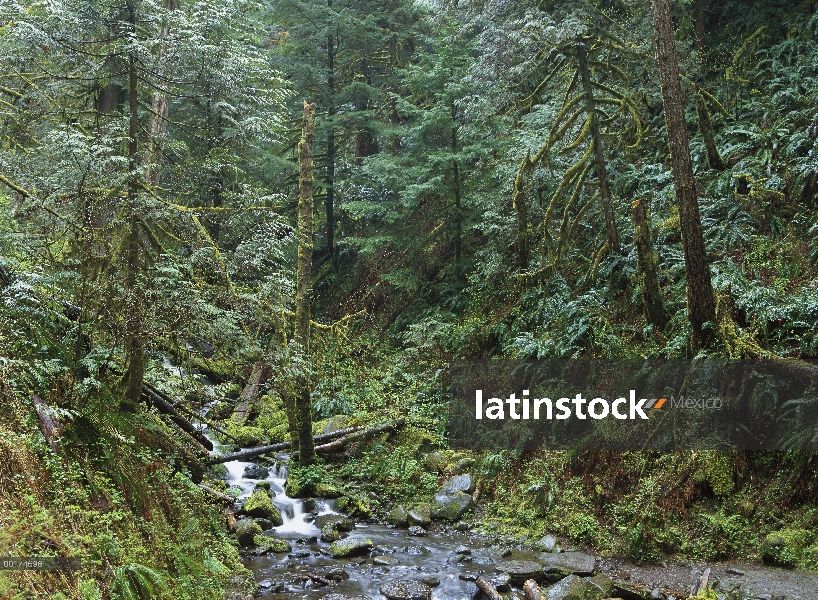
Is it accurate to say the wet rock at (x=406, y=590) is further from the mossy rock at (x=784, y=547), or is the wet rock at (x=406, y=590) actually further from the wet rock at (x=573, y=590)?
the mossy rock at (x=784, y=547)

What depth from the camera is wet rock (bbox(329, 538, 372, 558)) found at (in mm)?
9523

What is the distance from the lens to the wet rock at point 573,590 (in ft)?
24.6

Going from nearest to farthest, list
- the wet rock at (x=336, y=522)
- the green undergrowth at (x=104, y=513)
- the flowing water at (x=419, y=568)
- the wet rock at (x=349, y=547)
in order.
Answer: the green undergrowth at (x=104, y=513), the flowing water at (x=419, y=568), the wet rock at (x=349, y=547), the wet rock at (x=336, y=522)

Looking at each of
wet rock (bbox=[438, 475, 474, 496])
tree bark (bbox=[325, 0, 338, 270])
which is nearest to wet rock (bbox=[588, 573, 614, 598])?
wet rock (bbox=[438, 475, 474, 496])

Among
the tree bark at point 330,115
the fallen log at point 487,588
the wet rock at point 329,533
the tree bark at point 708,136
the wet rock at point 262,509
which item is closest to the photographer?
the fallen log at point 487,588

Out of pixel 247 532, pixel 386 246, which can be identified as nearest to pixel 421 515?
pixel 247 532

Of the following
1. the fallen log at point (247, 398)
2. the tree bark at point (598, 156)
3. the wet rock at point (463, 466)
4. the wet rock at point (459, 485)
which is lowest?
the wet rock at point (459, 485)

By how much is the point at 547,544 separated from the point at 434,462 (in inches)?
156

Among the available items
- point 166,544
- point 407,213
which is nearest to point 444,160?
point 407,213

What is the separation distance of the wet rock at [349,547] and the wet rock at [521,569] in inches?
85.6

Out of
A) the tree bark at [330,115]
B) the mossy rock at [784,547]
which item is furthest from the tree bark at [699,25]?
the mossy rock at [784,547]

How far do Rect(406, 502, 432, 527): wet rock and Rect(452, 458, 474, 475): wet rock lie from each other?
4.30 ft

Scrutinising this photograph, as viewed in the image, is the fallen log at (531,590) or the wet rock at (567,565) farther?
the wet rock at (567,565)

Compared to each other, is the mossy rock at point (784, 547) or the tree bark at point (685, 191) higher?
the tree bark at point (685, 191)
